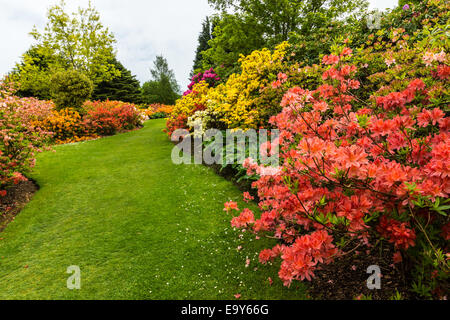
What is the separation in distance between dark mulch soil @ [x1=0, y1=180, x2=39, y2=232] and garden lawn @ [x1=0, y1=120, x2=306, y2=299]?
19cm

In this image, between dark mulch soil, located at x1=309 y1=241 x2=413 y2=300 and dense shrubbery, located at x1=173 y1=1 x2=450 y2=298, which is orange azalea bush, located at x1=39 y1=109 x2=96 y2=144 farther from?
dark mulch soil, located at x1=309 y1=241 x2=413 y2=300

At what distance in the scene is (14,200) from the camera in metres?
5.02

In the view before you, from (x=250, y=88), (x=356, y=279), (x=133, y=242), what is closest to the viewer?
(x=356, y=279)

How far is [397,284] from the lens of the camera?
2.11 m

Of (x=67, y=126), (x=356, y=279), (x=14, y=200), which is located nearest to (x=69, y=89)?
(x=67, y=126)

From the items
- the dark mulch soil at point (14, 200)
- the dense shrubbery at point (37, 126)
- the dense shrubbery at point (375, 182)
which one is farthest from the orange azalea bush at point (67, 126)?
the dense shrubbery at point (375, 182)

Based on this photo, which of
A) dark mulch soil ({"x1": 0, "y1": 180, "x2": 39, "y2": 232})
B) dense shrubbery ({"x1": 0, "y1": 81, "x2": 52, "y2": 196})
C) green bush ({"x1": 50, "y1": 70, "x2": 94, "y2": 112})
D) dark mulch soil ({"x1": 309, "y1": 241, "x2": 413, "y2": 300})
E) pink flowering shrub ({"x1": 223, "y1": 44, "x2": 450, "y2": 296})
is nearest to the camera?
pink flowering shrub ({"x1": 223, "y1": 44, "x2": 450, "y2": 296})

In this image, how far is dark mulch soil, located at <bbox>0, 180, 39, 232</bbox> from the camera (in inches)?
178

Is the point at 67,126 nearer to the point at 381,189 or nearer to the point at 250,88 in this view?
the point at 250,88

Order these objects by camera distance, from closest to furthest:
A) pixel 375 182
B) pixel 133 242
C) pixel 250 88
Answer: pixel 375 182
pixel 133 242
pixel 250 88

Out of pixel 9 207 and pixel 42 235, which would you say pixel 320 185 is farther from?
pixel 9 207

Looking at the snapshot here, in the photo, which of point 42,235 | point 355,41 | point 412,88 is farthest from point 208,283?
point 355,41

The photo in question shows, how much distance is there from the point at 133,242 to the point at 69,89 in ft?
36.6

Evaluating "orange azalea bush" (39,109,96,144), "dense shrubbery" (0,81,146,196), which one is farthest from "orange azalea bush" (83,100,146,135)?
"orange azalea bush" (39,109,96,144)
